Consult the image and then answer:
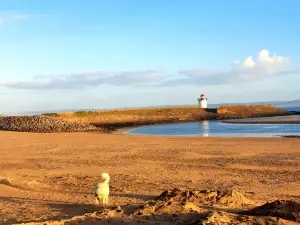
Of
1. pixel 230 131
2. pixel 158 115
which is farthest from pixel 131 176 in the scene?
pixel 158 115

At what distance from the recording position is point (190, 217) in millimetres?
Answer: 7559

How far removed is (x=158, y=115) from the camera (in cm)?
7644

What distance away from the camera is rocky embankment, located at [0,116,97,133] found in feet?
163

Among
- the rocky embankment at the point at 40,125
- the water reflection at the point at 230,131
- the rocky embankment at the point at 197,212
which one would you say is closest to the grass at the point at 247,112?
the water reflection at the point at 230,131

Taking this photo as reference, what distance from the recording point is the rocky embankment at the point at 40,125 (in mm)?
49719

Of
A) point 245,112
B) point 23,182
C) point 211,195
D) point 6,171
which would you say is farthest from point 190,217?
point 245,112

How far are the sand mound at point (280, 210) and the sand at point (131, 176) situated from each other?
50 cm

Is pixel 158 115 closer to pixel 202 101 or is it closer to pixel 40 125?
pixel 202 101

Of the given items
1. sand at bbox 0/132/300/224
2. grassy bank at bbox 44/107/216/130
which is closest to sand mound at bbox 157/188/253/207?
sand at bbox 0/132/300/224

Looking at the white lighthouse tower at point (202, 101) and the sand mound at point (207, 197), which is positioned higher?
the white lighthouse tower at point (202, 101)

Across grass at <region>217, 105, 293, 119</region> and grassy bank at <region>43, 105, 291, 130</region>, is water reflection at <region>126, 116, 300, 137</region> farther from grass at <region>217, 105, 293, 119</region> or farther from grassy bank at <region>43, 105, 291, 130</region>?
grass at <region>217, 105, 293, 119</region>

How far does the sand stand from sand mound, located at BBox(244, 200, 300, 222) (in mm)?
500

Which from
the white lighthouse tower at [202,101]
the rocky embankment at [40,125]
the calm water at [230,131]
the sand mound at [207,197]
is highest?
the white lighthouse tower at [202,101]

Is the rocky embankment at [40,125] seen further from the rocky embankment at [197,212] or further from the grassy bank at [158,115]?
the rocky embankment at [197,212]
